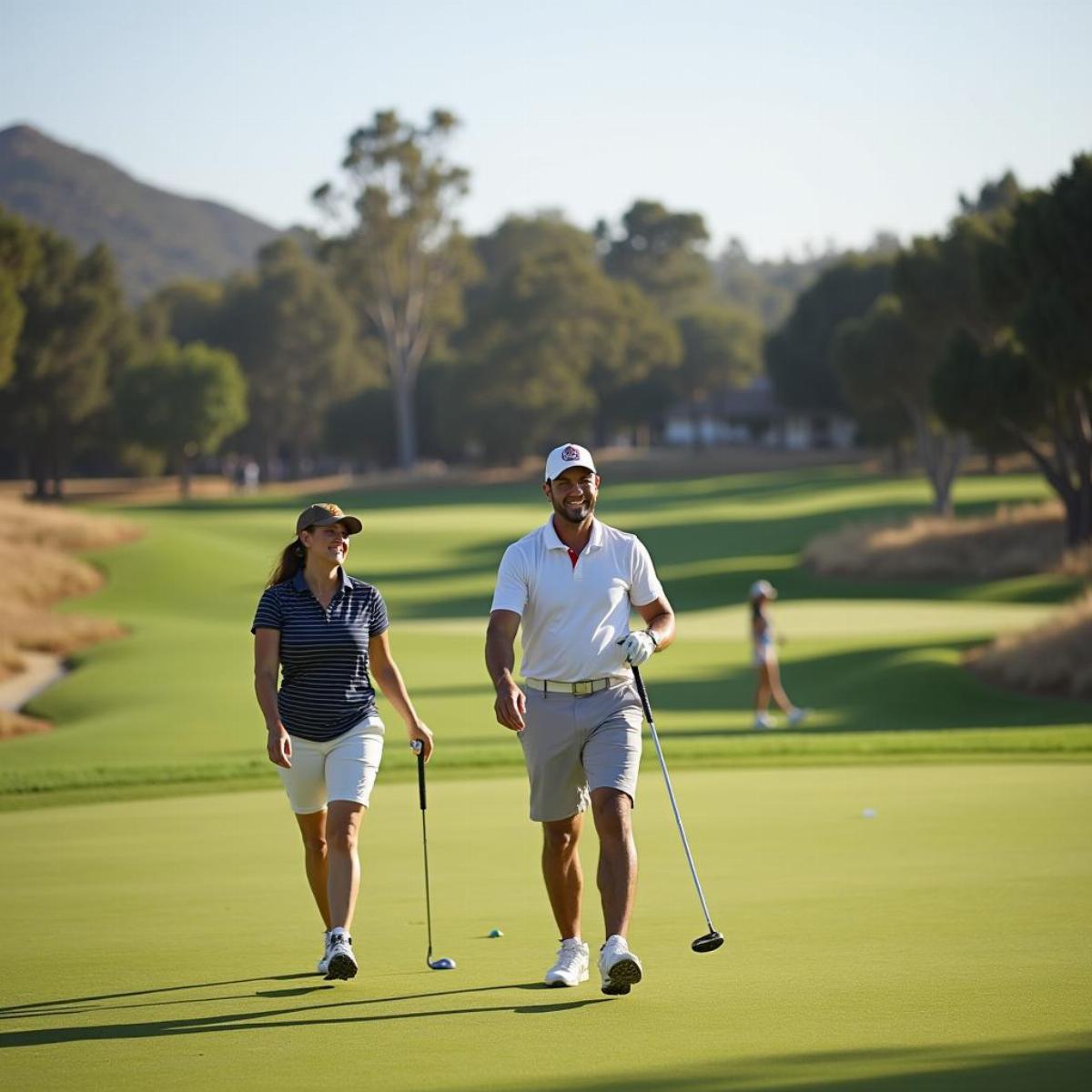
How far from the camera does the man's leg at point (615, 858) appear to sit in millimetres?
7309

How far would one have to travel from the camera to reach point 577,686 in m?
7.64

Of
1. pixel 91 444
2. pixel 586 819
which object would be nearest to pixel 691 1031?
pixel 586 819

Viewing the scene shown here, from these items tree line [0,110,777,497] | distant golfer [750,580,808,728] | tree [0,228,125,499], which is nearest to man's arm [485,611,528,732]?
distant golfer [750,580,808,728]

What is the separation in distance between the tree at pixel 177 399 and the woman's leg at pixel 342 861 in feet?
289

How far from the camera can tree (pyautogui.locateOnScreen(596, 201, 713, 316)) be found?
5423 inches

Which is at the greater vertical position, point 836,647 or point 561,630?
point 561,630

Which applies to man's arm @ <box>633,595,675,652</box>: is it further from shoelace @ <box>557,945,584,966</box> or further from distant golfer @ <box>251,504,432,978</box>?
shoelace @ <box>557,945,584,966</box>

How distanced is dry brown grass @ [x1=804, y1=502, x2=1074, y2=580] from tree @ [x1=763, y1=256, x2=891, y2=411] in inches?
1710

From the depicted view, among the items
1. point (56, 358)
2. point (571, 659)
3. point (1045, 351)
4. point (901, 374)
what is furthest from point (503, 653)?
point (56, 358)

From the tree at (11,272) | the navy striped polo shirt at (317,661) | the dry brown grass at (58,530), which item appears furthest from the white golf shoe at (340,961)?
the tree at (11,272)

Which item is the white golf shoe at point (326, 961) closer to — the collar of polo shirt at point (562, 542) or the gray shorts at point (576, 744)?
the gray shorts at point (576, 744)

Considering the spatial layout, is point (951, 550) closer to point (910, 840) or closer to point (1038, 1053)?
point (910, 840)

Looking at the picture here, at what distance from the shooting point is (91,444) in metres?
102

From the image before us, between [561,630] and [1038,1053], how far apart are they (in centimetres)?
268
